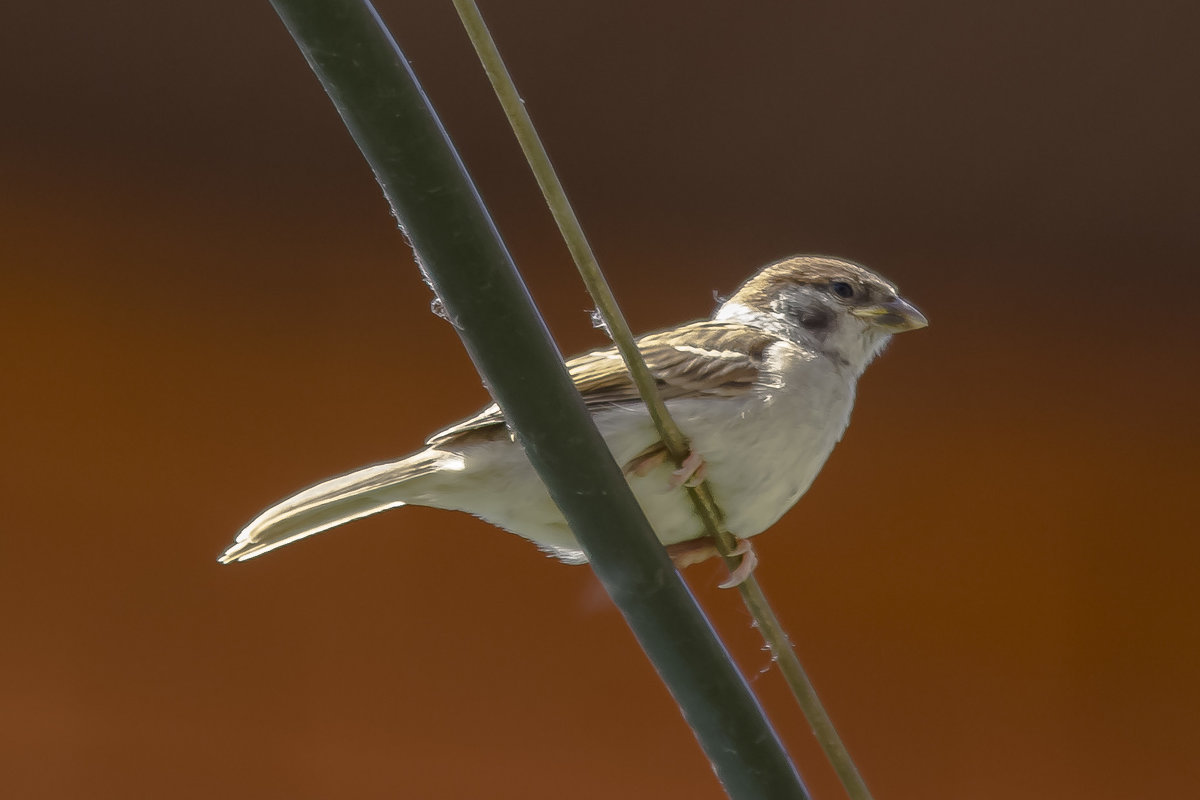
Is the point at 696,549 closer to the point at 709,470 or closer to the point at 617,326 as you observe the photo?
the point at 709,470

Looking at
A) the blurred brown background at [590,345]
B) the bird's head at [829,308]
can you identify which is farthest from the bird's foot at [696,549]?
the blurred brown background at [590,345]

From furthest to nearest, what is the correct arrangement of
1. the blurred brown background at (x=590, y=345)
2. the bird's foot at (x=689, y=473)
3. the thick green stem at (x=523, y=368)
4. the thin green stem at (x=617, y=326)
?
1. the blurred brown background at (x=590, y=345)
2. the bird's foot at (x=689, y=473)
3. the thin green stem at (x=617, y=326)
4. the thick green stem at (x=523, y=368)

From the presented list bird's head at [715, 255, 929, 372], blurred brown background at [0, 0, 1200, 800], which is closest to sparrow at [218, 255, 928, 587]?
bird's head at [715, 255, 929, 372]

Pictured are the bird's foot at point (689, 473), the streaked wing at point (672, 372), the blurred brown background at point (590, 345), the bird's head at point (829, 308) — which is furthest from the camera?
the blurred brown background at point (590, 345)

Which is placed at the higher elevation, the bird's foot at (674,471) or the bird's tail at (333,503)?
the bird's tail at (333,503)

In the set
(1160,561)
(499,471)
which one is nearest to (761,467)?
(499,471)

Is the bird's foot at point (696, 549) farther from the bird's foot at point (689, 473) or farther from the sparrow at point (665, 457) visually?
the bird's foot at point (689, 473)

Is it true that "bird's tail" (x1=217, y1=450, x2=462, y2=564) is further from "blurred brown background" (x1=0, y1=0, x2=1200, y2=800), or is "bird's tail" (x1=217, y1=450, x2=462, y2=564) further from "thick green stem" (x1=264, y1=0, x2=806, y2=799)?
"blurred brown background" (x1=0, y1=0, x2=1200, y2=800)
